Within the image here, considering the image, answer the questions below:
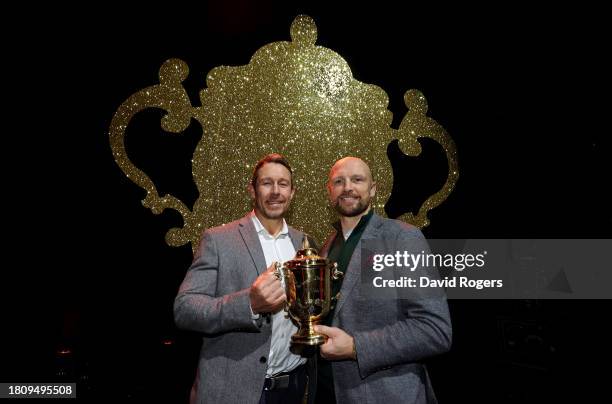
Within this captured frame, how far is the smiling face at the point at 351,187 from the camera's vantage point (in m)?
2.18

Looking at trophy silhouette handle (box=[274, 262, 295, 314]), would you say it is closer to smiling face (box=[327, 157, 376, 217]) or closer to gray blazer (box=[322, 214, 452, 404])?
gray blazer (box=[322, 214, 452, 404])

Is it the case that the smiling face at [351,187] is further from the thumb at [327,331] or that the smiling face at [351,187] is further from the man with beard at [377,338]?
the thumb at [327,331]

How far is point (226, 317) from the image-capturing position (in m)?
1.81

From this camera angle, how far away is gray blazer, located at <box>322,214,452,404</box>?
1.78 meters

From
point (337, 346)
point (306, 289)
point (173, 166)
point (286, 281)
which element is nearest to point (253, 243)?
point (286, 281)

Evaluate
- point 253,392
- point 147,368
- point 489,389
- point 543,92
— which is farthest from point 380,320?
point 543,92

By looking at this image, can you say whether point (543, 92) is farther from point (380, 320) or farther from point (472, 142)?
point (380, 320)

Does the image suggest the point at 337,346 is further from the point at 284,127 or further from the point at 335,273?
the point at 284,127

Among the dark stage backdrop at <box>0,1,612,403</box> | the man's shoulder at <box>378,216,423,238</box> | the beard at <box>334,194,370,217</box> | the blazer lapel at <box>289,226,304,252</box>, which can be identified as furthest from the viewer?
the dark stage backdrop at <box>0,1,612,403</box>

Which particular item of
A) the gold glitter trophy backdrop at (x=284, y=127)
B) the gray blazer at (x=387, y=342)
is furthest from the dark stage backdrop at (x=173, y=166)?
the gray blazer at (x=387, y=342)

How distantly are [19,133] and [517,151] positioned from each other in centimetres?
346

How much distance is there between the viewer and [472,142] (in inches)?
135

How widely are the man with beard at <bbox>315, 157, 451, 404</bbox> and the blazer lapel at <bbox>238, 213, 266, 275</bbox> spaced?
0.37 metres

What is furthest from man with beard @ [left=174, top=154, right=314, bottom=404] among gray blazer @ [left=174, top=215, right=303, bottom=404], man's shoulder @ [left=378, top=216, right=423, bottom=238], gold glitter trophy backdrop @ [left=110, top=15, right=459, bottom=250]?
gold glitter trophy backdrop @ [left=110, top=15, right=459, bottom=250]
